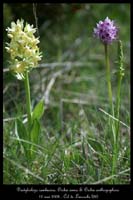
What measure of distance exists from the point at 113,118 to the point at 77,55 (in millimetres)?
1586

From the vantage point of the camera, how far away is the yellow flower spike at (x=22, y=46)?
5.38 ft

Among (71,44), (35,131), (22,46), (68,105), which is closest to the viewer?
(22,46)

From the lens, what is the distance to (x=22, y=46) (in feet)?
5.41

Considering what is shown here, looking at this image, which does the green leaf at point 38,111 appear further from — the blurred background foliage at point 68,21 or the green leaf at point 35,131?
the blurred background foliage at point 68,21

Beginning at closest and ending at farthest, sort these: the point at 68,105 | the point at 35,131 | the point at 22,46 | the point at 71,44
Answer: the point at 22,46 → the point at 35,131 → the point at 68,105 → the point at 71,44

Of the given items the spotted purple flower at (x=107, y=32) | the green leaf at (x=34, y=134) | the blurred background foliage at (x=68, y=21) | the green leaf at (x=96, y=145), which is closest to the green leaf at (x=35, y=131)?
the green leaf at (x=34, y=134)

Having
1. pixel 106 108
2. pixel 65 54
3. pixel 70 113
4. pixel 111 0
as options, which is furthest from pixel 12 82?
pixel 111 0

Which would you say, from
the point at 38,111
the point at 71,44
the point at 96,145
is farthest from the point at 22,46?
the point at 71,44

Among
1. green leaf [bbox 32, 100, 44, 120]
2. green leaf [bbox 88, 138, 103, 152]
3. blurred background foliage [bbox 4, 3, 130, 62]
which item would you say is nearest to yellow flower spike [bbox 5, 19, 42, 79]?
green leaf [bbox 32, 100, 44, 120]

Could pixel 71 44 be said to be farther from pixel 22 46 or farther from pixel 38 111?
pixel 22 46

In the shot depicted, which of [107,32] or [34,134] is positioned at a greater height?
[107,32]

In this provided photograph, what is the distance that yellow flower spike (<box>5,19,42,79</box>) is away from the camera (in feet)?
5.38

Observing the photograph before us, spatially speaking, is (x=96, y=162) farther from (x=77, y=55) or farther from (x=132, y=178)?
(x=77, y=55)
